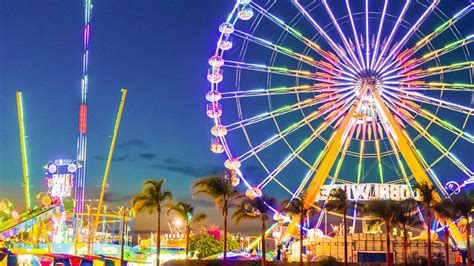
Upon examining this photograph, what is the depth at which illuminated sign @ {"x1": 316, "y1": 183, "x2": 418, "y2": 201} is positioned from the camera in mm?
56250

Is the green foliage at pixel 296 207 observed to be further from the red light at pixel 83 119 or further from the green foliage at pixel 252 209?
the red light at pixel 83 119

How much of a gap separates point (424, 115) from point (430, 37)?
19.9ft

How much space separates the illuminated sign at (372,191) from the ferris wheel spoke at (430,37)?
11007 millimetres

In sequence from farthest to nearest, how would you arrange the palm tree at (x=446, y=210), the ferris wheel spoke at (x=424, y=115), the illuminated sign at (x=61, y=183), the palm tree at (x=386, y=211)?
the illuminated sign at (x=61, y=183) < the ferris wheel spoke at (x=424, y=115) < the palm tree at (x=386, y=211) < the palm tree at (x=446, y=210)

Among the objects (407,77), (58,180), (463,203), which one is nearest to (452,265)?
(463,203)

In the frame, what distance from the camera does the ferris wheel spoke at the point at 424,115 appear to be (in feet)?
171

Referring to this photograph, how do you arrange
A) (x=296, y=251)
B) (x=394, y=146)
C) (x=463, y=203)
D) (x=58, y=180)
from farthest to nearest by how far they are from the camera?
(x=58, y=180) → (x=296, y=251) → (x=394, y=146) → (x=463, y=203)

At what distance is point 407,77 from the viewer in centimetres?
5253

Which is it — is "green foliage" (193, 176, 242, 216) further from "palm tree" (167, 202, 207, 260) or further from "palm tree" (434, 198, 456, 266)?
"palm tree" (434, 198, 456, 266)

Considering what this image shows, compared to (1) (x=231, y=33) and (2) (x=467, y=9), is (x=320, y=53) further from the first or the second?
(2) (x=467, y=9)

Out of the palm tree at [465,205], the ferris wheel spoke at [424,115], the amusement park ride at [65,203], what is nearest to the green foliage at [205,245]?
the amusement park ride at [65,203]

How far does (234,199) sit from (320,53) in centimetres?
1345

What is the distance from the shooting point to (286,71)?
5450 centimetres

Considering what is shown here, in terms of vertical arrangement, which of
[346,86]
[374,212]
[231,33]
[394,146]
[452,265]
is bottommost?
[452,265]
